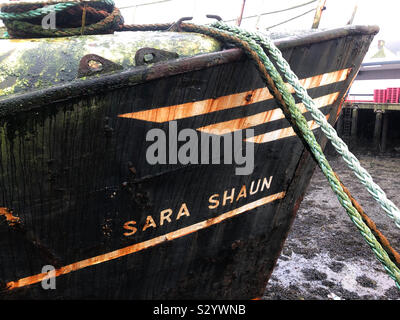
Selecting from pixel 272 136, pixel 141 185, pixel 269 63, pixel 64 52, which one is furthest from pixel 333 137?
pixel 64 52

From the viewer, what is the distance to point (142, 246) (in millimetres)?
1824

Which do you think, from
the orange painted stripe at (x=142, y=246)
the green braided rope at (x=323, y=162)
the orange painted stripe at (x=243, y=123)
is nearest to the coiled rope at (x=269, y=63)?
the green braided rope at (x=323, y=162)

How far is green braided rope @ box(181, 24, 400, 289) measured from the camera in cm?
134

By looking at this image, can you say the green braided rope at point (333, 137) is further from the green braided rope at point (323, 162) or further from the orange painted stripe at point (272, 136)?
the orange painted stripe at point (272, 136)

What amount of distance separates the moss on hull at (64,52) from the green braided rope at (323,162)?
23 centimetres

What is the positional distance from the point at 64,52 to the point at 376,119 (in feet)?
37.4

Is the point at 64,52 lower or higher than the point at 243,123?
higher

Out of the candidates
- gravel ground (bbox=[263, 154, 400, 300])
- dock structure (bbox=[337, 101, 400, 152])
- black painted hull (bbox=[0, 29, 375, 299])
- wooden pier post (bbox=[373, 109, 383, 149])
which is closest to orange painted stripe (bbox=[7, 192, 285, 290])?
black painted hull (bbox=[0, 29, 375, 299])

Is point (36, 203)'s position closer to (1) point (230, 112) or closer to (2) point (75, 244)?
(2) point (75, 244)

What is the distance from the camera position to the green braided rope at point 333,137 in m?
1.30

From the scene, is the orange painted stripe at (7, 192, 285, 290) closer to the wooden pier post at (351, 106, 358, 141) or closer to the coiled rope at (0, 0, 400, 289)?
the coiled rope at (0, 0, 400, 289)

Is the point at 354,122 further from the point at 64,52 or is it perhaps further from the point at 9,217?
the point at 9,217

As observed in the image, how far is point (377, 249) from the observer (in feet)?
4.39

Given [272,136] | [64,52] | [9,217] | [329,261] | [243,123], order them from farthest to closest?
[329,261]
[272,136]
[243,123]
[64,52]
[9,217]
